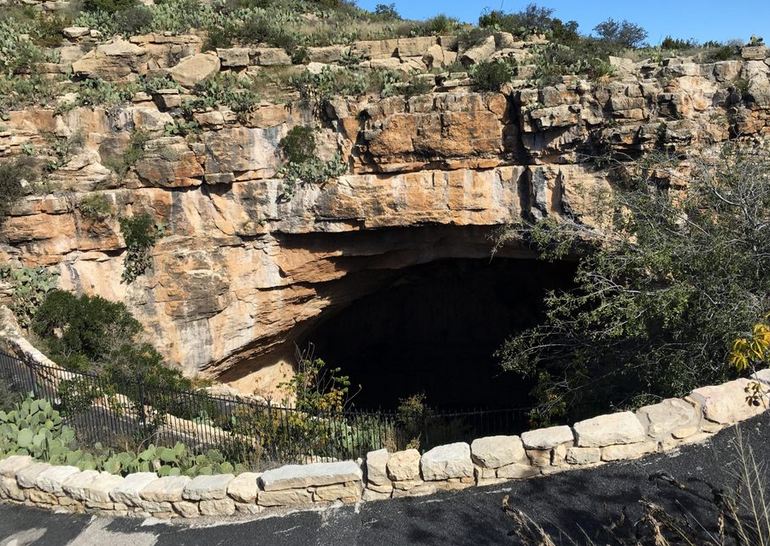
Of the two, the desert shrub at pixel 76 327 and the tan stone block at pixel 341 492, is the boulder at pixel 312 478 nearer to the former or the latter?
the tan stone block at pixel 341 492

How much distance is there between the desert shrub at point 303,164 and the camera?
1221 cm

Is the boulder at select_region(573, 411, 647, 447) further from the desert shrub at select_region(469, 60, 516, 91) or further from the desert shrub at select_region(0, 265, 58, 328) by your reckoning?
the desert shrub at select_region(0, 265, 58, 328)

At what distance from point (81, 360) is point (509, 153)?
28.8 feet

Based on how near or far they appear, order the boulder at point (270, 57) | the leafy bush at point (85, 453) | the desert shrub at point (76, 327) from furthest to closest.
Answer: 1. the boulder at point (270, 57)
2. the desert shrub at point (76, 327)
3. the leafy bush at point (85, 453)

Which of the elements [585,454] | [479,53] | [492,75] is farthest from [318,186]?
[585,454]

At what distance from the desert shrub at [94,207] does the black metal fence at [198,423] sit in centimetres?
390

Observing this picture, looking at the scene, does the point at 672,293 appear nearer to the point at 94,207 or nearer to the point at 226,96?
the point at 226,96

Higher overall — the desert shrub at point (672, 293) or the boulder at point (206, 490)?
→ the desert shrub at point (672, 293)

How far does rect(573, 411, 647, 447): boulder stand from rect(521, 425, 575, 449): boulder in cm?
8

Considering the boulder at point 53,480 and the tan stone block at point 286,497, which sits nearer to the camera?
the tan stone block at point 286,497

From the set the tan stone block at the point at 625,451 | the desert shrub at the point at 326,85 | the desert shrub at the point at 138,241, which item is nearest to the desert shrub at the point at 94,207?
the desert shrub at the point at 138,241

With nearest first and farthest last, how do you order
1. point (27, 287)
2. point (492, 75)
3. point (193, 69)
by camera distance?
point (27, 287), point (492, 75), point (193, 69)

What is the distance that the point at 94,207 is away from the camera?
11422 millimetres

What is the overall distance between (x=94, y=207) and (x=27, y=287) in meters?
1.91
